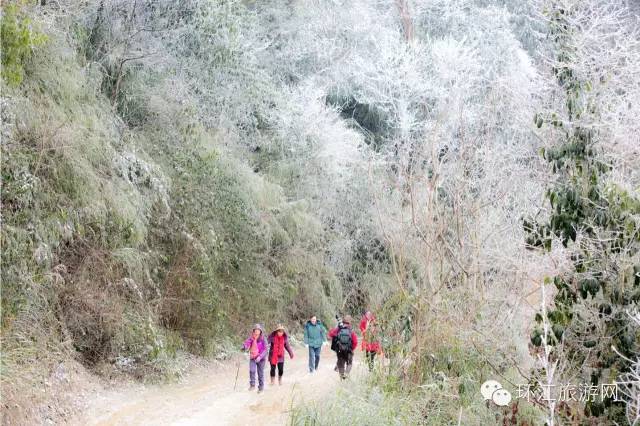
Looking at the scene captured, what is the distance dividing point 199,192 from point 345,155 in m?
7.46

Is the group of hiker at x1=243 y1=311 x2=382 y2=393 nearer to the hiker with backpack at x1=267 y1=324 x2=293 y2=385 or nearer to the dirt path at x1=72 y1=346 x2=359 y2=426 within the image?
the hiker with backpack at x1=267 y1=324 x2=293 y2=385

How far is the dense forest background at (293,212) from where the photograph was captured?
28.4ft

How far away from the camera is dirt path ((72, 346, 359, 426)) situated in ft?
33.5

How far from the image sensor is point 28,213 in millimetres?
10711

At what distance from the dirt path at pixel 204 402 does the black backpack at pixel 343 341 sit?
713 mm

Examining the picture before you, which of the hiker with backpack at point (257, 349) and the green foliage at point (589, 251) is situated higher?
the green foliage at point (589, 251)

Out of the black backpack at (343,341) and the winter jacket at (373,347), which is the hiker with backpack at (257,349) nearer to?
the black backpack at (343,341)

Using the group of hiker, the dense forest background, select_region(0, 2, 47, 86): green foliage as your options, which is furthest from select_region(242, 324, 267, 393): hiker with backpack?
select_region(0, 2, 47, 86): green foliage

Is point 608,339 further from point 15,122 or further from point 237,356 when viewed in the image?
point 237,356

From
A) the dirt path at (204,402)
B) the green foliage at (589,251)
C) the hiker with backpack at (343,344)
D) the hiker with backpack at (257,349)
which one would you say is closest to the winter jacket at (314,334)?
the dirt path at (204,402)

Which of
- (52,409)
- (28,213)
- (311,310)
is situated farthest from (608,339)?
(311,310)

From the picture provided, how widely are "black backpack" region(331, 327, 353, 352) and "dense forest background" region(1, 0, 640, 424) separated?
4.57ft

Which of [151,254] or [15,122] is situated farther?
[151,254]

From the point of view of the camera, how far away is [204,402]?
11664mm
